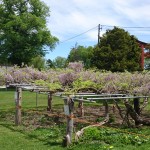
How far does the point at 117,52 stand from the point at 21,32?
28430mm

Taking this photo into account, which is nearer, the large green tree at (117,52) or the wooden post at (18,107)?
the wooden post at (18,107)

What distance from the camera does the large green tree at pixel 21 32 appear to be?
5497cm

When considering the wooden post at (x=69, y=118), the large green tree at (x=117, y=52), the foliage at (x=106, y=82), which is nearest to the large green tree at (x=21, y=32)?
the large green tree at (x=117, y=52)

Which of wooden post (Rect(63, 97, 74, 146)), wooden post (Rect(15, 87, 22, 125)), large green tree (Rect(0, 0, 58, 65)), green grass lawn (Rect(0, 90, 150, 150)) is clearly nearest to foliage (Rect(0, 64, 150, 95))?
wooden post (Rect(63, 97, 74, 146))

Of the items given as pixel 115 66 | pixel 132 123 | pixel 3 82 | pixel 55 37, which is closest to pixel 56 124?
pixel 132 123

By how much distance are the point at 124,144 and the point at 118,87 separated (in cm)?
252

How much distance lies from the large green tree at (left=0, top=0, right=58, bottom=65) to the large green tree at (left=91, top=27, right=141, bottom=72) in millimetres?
24976

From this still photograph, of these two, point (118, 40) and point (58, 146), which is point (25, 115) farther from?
point (118, 40)

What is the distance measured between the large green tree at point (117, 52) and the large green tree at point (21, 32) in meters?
25.0

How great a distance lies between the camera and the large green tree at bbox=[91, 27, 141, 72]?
1189 inches

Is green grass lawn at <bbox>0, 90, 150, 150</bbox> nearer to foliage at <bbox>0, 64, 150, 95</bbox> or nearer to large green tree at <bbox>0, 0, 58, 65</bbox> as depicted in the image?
foliage at <bbox>0, 64, 150, 95</bbox>

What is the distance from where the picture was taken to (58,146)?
10422 mm

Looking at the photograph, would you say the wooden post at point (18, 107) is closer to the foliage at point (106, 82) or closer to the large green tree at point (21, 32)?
the foliage at point (106, 82)

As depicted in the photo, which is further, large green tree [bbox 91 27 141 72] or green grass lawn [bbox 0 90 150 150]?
large green tree [bbox 91 27 141 72]
